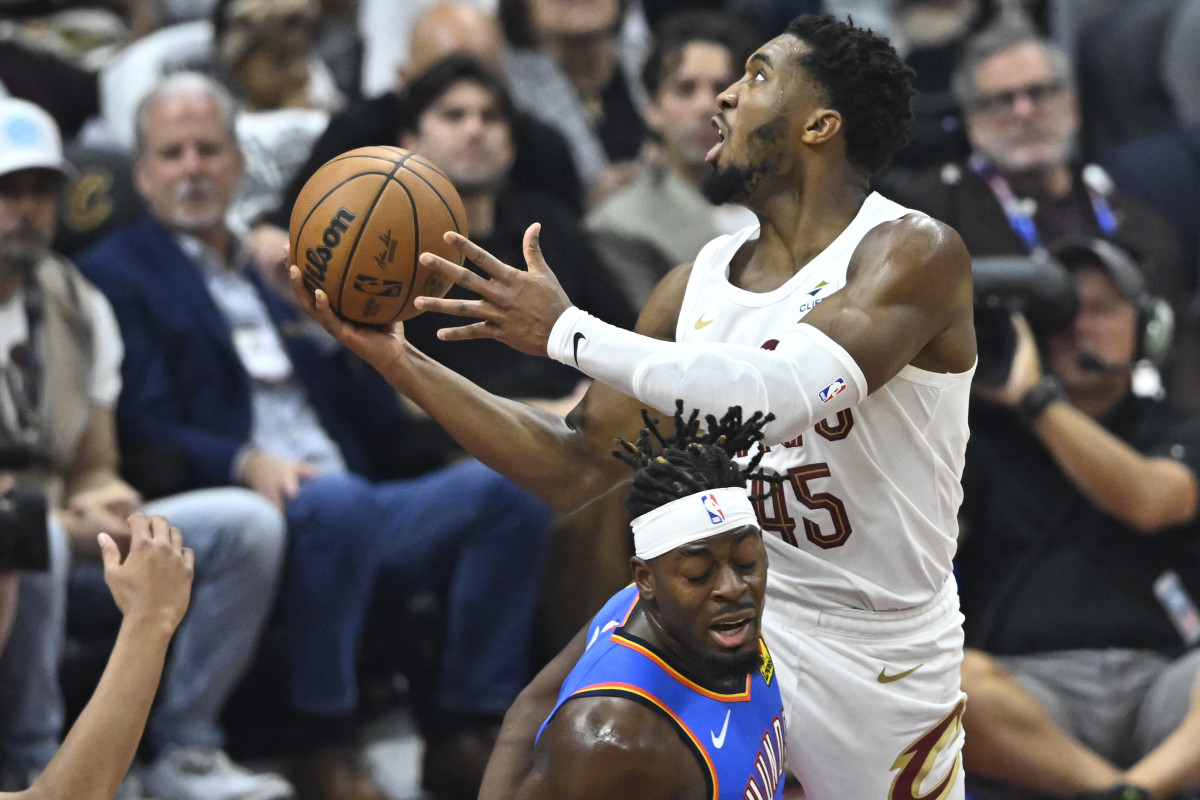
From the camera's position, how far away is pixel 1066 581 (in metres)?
5.23

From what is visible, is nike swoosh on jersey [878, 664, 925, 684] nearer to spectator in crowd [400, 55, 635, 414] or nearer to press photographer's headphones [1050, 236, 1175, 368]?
spectator in crowd [400, 55, 635, 414]

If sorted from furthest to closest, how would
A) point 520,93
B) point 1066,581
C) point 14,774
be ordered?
point 520,93 < point 1066,581 < point 14,774

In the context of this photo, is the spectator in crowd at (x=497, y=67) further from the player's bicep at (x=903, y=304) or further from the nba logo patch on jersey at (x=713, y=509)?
the nba logo patch on jersey at (x=713, y=509)

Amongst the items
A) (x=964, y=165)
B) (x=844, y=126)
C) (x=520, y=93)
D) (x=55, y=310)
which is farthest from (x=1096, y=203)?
(x=55, y=310)

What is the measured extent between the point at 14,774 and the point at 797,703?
228 centimetres

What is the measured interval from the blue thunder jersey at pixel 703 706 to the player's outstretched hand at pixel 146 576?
731mm

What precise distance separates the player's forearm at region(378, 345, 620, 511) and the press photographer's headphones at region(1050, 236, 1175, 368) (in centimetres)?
267

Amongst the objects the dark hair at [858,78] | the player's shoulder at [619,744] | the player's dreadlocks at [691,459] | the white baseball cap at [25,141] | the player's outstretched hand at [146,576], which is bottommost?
the player's shoulder at [619,744]

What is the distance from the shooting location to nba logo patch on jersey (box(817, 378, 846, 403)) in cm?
285

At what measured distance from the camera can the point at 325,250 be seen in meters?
3.16

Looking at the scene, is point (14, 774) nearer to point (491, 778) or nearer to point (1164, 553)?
point (491, 778)

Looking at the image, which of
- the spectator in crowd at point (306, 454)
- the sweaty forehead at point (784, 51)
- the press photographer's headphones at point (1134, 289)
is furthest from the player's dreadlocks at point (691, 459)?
the press photographer's headphones at point (1134, 289)

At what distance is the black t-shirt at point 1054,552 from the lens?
519 centimetres

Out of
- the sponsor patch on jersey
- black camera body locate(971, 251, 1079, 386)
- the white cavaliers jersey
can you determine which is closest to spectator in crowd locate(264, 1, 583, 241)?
black camera body locate(971, 251, 1079, 386)
